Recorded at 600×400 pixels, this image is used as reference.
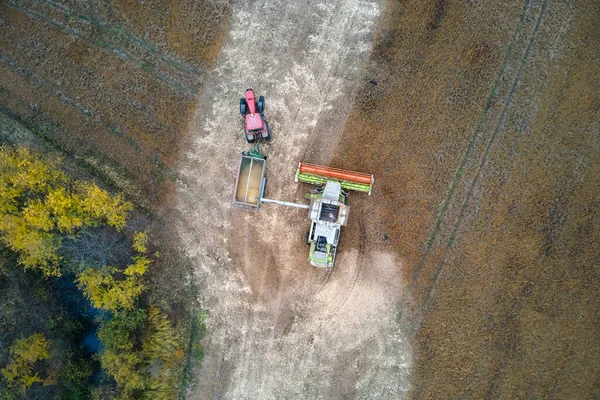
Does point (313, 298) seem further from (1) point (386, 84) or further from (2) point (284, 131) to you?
(1) point (386, 84)

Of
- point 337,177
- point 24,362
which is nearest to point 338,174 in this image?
point 337,177

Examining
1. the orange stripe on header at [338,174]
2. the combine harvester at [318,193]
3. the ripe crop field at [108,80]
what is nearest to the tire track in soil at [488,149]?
the combine harvester at [318,193]

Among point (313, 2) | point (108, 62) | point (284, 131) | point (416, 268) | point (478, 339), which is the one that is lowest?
point (478, 339)

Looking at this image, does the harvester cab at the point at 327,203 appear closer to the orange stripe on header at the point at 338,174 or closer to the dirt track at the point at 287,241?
the orange stripe on header at the point at 338,174

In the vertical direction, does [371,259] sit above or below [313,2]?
below

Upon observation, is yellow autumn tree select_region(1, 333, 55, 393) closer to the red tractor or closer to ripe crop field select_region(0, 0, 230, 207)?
ripe crop field select_region(0, 0, 230, 207)

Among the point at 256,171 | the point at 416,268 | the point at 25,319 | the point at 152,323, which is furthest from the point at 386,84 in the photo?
the point at 25,319
